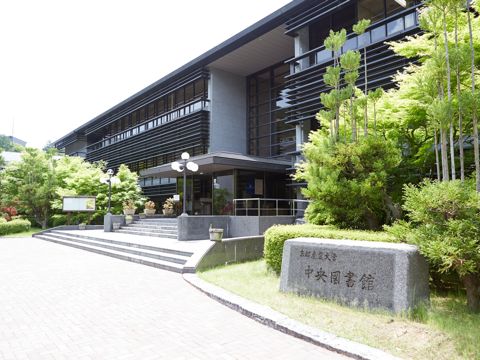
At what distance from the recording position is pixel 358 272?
641 cm

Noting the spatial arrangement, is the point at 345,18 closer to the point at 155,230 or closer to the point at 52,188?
the point at 155,230

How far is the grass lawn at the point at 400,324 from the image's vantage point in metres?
4.50

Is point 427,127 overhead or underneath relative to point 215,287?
overhead

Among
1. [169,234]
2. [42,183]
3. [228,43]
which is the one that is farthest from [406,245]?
[42,183]

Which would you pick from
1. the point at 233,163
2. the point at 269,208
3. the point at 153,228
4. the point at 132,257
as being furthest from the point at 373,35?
the point at 153,228

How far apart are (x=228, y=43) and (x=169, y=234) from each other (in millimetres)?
13107

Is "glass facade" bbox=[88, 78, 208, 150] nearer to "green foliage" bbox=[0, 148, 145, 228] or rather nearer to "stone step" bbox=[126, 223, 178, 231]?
"green foliage" bbox=[0, 148, 145, 228]

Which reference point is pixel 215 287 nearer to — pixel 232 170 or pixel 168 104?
pixel 232 170

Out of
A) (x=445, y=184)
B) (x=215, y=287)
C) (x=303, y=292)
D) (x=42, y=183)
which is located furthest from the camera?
(x=42, y=183)

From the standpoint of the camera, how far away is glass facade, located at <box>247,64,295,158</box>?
24461mm

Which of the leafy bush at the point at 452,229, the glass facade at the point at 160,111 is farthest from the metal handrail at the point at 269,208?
the leafy bush at the point at 452,229

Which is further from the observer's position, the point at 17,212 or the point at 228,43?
the point at 17,212

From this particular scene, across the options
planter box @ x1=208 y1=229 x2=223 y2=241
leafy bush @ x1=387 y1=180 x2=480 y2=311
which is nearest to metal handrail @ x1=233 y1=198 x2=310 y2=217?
planter box @ x1=208 y1=229 x2=223 y2=241

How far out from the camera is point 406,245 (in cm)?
623
